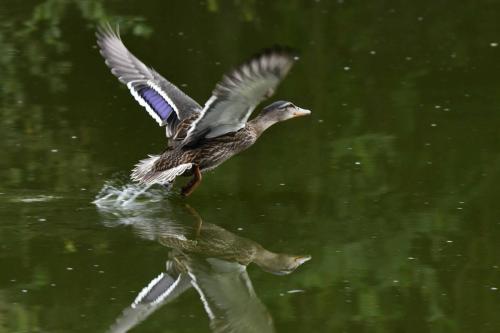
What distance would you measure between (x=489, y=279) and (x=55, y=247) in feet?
8.31

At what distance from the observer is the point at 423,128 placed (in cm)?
930

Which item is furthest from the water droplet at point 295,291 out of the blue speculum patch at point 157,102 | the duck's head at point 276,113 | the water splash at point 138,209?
the blue speculum patch at point 157,102

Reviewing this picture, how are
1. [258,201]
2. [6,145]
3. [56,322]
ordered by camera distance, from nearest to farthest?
[56,322] < [258,201] < [6,145]

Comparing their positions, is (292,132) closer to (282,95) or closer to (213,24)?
(282,95)

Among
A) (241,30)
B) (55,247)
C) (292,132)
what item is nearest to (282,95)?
(292,132)

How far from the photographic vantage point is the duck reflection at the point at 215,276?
6.16 metres

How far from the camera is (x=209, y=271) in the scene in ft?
22.6

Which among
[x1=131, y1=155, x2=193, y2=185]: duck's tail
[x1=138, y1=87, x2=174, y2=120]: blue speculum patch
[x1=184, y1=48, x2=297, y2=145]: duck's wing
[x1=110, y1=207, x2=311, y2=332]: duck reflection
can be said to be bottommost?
[x1=110, y1=207, x2=311, y2=332]: duck reflection

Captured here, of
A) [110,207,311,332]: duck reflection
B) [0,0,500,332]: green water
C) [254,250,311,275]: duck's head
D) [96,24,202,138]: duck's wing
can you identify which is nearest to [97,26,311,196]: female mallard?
[96,24,202,138]: duck's wing

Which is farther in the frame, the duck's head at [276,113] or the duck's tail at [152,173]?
the duck's head at [276,113]

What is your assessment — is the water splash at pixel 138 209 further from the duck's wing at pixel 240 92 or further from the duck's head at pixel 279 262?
the duck's head at pixel 279 262

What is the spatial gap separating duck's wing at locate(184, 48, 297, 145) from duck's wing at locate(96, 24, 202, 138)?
0.44m

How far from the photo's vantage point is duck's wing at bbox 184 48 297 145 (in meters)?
6.69

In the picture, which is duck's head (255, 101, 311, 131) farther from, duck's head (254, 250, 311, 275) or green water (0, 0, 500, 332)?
duck's head (254, 250, 311, 275)
